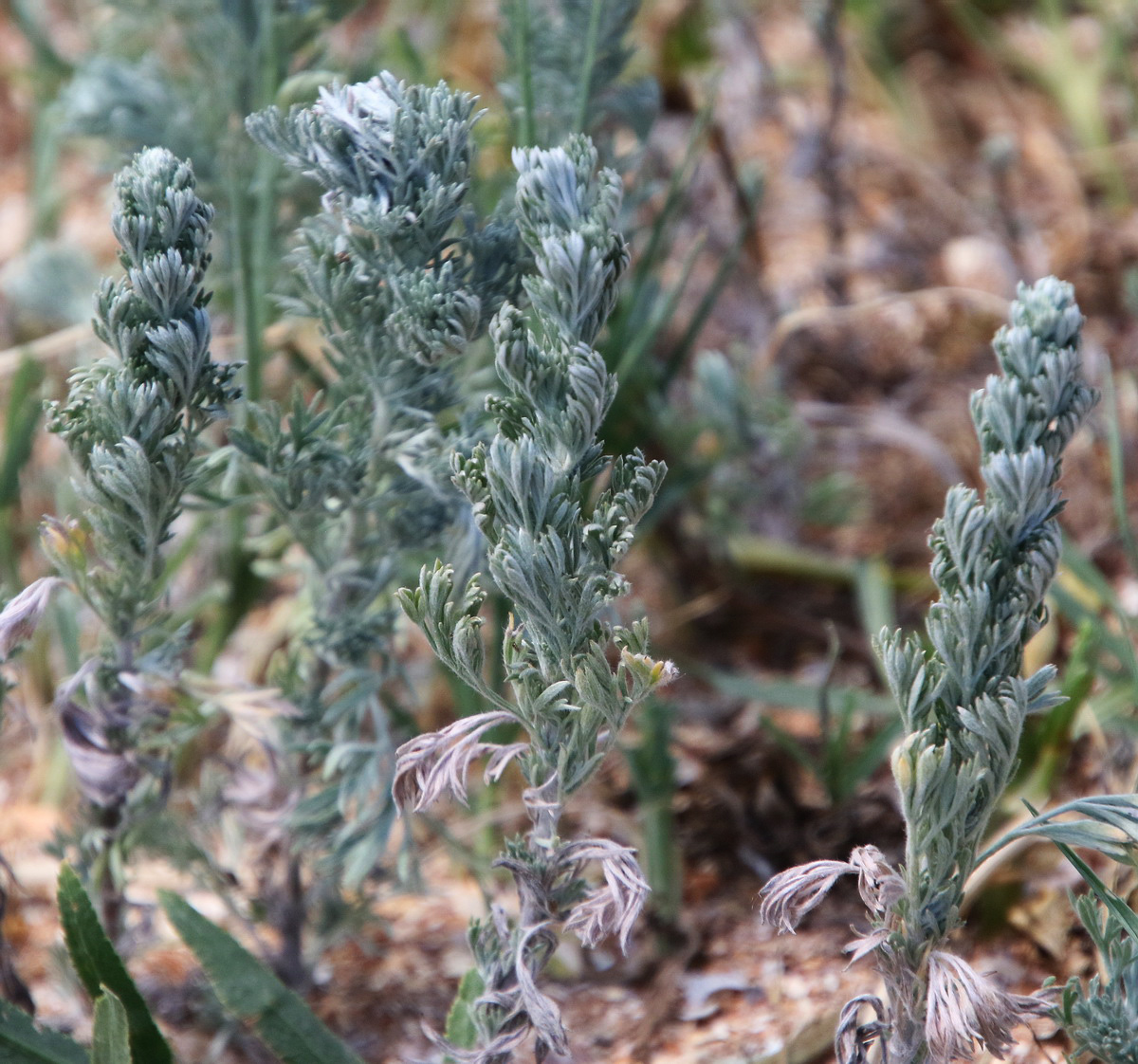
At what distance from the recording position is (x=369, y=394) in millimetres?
956

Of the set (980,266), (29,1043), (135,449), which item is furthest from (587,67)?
(980,266)

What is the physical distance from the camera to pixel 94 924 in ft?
2.98

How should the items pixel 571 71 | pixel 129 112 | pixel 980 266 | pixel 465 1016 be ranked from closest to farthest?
pixel 465 1016 → pixel 571 71 → pixel 129 112 → pixel 980 266

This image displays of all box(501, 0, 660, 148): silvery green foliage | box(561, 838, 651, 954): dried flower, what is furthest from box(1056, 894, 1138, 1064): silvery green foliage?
box(501, 0, 660, 148): silvery green foliage

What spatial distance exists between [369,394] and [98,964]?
477 millimetres

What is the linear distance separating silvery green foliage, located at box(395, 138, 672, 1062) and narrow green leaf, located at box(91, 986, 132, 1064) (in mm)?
242

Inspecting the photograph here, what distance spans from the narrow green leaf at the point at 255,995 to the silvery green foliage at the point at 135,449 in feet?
0.40

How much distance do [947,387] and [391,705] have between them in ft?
3.69

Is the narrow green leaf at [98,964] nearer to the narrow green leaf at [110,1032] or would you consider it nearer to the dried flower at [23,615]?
the narrow green leaf at [110,1032]

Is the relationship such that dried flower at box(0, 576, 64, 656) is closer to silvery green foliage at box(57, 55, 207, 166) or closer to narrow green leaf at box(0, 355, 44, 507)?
narrow green leaf at box(0, 355, 44, 507)

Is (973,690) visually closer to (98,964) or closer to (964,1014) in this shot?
(964,1014)

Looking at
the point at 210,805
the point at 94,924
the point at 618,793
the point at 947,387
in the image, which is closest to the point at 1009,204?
the point at 947,387

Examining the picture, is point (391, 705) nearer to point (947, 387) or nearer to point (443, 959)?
point (443, 959)

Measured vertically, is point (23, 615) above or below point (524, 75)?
below
